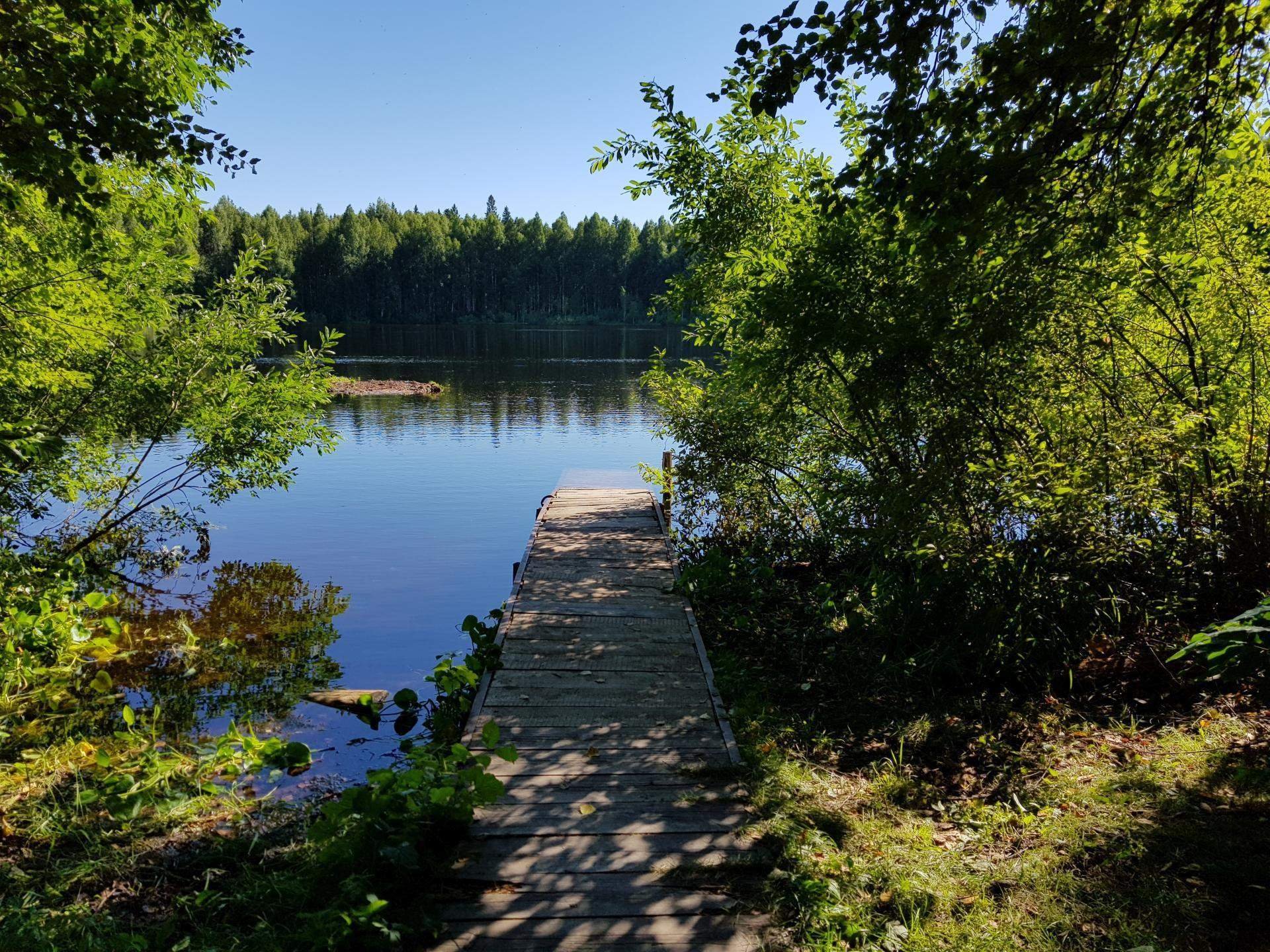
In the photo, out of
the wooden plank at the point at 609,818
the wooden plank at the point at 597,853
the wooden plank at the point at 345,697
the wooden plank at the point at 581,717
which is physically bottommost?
the wooden plank at the point at 345,697

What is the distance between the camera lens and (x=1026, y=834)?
172 inches

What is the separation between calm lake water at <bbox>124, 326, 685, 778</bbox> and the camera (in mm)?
8555

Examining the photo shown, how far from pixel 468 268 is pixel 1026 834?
343 feet

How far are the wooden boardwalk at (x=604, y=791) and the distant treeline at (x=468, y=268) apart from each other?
86.6 m

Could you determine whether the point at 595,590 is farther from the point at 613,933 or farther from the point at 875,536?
the point at 613,933

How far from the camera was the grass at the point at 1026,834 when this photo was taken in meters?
3.51

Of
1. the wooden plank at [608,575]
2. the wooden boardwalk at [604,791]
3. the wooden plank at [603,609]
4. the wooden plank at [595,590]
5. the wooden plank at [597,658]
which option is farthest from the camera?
the wooden plank at [608,575]

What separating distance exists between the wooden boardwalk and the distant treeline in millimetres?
86558

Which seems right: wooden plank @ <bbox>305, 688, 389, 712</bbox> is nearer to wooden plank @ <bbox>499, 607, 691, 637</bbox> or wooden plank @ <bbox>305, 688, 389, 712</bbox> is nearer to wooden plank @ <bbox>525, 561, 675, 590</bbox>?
wooden plank @ <bbox>499, 607, 691, 637</bbox>

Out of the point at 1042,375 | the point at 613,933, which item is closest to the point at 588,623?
the point at 613,933

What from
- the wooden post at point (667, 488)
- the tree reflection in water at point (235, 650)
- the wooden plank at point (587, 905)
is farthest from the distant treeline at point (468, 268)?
the wooden plank at point (587, 905)

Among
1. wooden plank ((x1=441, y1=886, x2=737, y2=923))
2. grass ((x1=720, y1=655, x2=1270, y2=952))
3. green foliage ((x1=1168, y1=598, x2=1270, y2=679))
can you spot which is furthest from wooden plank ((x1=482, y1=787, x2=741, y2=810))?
green foliage ((x1=1168, y1=598, x2=1270, y2=679))

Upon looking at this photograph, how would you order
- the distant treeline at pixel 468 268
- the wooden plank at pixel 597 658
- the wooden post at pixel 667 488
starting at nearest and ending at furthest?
the wooden plank at pixel 597 658 → the wooden post at pixel 667 488 → the distant treeline at pixel 468 268

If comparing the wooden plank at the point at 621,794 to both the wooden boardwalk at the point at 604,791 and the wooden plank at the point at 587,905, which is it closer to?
the wooden boardwalk at the point at 604,791
